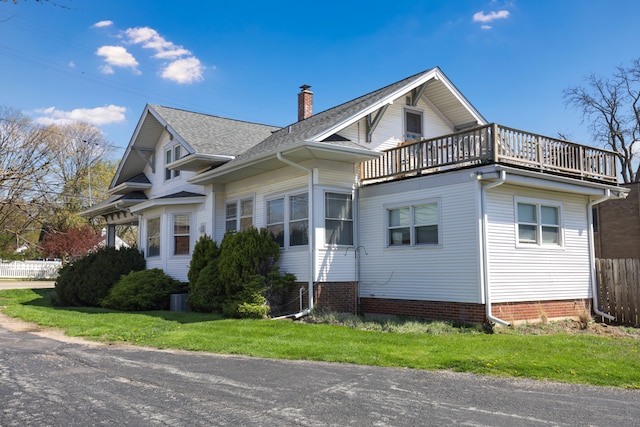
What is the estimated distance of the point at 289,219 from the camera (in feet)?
52.0

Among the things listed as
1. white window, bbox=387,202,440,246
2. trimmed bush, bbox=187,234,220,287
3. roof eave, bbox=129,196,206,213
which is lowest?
trimmed bush, bbox=187,234,220,287

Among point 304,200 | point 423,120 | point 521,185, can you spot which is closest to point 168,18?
point 304,200

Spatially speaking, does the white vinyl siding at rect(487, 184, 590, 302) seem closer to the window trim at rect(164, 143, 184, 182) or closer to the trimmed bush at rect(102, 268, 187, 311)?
the trimmed bush at rect(102, 268, 187, 311)

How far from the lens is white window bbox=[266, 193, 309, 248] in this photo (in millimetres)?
15352

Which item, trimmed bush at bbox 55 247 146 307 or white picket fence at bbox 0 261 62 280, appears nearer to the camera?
trimmed bush at bbox 55 247 146 307

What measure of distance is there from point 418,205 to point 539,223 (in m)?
3.19

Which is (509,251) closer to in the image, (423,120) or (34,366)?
(423,120)

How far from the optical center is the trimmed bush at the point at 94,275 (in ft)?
62.1

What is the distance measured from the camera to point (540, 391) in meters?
6.77

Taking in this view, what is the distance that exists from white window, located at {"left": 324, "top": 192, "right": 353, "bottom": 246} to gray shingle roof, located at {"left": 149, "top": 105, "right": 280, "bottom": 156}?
492 cm

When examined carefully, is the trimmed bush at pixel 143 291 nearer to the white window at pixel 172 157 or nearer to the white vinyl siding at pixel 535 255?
the white window at pixel 172 157

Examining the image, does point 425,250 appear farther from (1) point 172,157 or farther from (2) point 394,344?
(1) point 172,157

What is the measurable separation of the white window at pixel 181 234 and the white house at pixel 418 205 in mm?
443

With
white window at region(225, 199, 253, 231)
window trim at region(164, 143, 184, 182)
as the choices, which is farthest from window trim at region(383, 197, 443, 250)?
window trim at region(164, 143, 184, 182)
